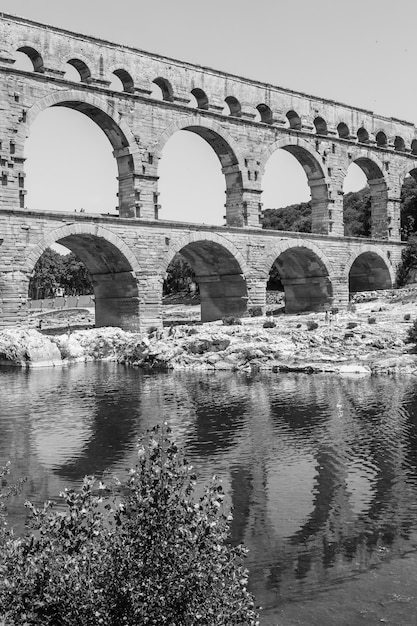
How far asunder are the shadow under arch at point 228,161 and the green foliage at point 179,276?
35790 mm

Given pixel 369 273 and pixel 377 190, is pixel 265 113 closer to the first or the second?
pixel 377 190

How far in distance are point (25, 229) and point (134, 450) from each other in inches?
784

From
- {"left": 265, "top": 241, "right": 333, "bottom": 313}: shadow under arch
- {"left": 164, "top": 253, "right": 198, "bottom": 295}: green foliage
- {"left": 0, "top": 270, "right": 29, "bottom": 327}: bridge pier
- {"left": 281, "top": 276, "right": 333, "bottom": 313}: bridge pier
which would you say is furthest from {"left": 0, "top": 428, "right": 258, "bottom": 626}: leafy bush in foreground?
{"left": 164, "top": 253, "right": 198, "bottom": 295}: green foliage

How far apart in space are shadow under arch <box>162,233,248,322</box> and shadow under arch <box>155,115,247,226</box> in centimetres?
274

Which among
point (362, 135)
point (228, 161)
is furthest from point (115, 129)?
point (362, 135)

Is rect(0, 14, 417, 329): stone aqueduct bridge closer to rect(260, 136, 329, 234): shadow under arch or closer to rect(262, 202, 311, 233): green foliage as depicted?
rect(260, 136, 329, 234): shadow under arch

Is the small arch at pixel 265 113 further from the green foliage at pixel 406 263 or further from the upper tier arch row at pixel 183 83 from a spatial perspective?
the green foliage at pixel 406 263

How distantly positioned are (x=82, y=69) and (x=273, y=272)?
113 ft

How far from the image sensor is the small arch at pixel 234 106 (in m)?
41.0

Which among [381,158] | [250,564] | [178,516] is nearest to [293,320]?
[381,158]

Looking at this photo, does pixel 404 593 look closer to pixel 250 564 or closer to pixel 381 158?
pixel 250 564

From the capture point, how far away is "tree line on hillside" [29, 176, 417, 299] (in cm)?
6638

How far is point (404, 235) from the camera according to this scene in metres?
64.1

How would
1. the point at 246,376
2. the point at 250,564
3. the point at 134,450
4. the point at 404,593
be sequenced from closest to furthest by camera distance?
the point at 404,593 < the point at 250,564 < the point at 134,450 < the point at 246,376
